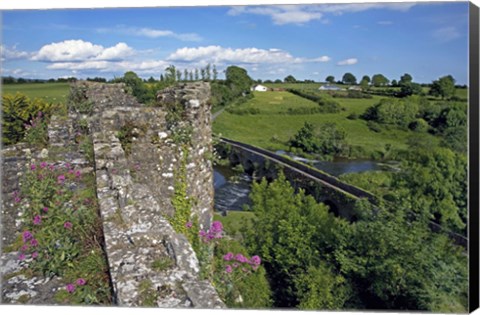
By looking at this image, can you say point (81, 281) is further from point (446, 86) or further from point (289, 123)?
point (289, 123)

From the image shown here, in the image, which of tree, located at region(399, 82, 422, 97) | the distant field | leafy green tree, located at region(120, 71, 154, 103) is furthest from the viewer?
leafy green tree, located at region(120, 71, 154, 103)

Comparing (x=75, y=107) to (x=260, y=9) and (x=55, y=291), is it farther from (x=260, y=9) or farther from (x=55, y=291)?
(x=55, y=291)

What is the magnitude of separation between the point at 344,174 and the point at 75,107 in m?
9.71

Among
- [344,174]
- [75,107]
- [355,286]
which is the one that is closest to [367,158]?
[344,174]

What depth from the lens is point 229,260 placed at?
425 cm

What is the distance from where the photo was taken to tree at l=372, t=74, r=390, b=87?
5820 mm

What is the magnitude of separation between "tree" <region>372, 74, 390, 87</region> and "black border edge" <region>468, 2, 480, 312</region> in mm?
2045

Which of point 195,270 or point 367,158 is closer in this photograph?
point 195,270

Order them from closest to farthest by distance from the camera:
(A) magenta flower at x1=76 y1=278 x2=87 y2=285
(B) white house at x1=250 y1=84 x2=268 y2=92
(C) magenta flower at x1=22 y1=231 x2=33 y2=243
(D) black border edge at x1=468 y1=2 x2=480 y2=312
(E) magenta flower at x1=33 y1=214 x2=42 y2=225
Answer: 1. (A) magenta flower at x1=76 y1=278 x2=87 y2=285
2. (C) magenta flower at x1=22 y1=231 x2=33 y2=243
3. (E) magenta flower at x1=33 y1=214 x2=42 y2=225
4. (D) black border edge at x1=468 y1=2 x2=480 y2=312
5. (B) white house at x1=250 y1=84 x2=268 y2=92

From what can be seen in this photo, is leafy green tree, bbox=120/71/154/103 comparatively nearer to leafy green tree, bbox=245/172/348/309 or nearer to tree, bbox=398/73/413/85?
leafy green tree, bbox=245/172/348/309

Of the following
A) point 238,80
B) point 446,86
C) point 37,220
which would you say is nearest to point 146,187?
point 37,220

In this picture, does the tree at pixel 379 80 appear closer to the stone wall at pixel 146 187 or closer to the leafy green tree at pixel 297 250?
the stone wall at pixel 146 187

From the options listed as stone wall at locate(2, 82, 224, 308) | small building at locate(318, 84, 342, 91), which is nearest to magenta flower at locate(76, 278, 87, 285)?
stone wall at locate(2, 82, 224, 308)

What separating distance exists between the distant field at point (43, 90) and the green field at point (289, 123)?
7.77 feet
